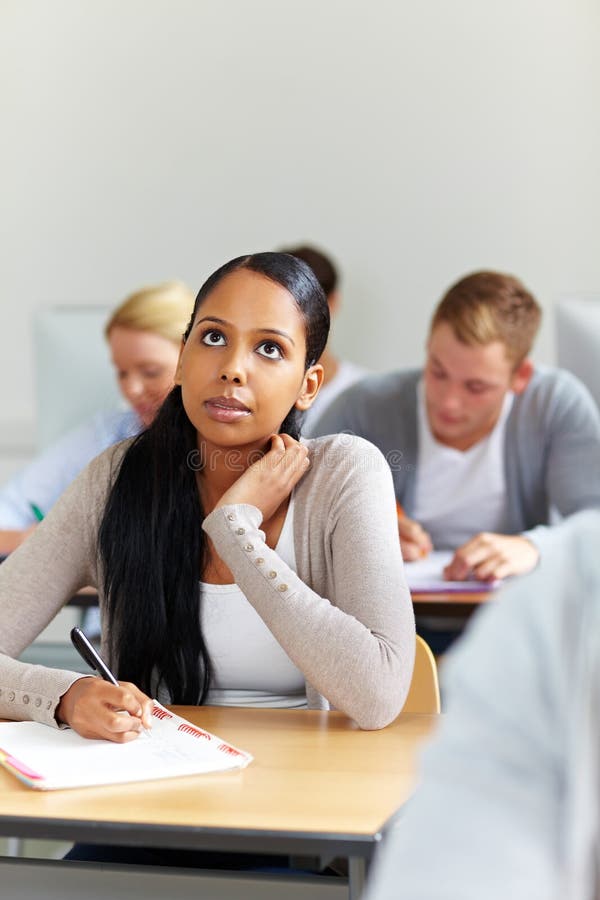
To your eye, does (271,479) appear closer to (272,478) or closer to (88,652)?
(272,478)

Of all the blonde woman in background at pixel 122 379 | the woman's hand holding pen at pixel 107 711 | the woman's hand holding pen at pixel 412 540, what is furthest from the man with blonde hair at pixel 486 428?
the woman's hand holding pen at pixel 107 711

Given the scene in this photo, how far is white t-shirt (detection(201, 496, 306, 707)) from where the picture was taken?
1.37 metres

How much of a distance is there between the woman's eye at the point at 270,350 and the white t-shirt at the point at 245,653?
17 cm

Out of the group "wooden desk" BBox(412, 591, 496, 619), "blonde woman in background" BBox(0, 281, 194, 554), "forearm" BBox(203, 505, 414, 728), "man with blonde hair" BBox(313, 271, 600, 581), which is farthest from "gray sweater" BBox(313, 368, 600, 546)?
"forearm" BBox(203, 505, 414, 728)

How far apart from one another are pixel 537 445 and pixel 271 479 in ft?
4.46

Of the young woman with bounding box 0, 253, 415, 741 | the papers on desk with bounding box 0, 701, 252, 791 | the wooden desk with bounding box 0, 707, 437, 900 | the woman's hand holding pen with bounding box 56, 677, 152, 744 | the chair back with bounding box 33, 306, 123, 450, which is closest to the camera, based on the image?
the wooden desk with bounding box 0, 707, 437, 900

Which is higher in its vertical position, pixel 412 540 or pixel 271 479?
pixel 271 479

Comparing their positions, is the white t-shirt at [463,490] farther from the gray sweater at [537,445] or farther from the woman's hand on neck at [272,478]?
the woman's hand on neck at [272,478]

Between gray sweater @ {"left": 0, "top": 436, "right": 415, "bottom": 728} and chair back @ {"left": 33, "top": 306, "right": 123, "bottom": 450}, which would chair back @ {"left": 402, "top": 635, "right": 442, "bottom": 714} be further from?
chair back @ {"left": 33, "top": 306, "right": 123, "bottom": 450}

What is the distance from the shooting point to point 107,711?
1146 millimetres

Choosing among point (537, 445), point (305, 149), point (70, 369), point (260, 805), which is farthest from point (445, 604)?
point (305, 149)

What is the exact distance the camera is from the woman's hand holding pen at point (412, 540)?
236cm

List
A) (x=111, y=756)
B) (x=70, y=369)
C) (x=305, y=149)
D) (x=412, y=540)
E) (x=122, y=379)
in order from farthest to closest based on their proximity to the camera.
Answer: (x=305, y=149) < (x=70, y=369) < (x=122, y=379) < (x=412, y=540) < (x=111, y=756)

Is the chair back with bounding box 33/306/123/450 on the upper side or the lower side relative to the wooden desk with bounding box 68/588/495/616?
upper
